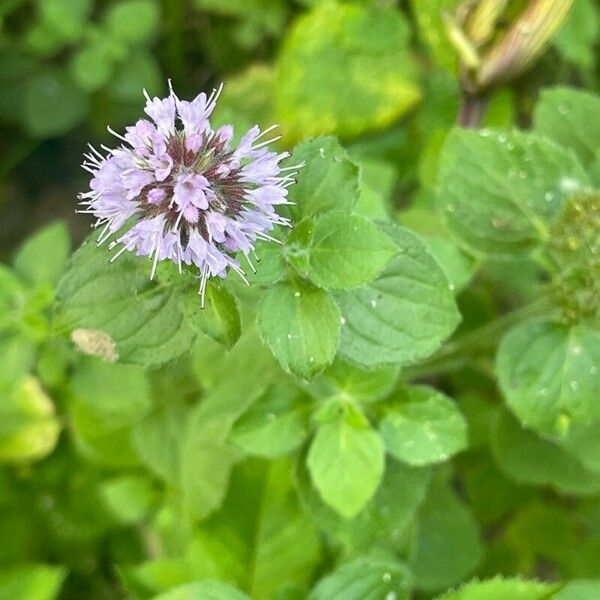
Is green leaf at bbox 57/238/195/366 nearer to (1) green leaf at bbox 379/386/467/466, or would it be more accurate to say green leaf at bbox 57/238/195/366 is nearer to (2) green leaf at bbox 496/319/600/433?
(1) green leaf at bbox 379/386/467/466

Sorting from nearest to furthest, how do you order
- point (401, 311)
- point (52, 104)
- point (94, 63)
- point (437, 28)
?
point (401, 311)
point (437, 28)
point (94, 63)
point (52, 104)

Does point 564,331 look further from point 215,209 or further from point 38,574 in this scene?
point 38,574

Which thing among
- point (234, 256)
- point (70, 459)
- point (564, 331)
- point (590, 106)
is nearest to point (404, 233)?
point (234, 256)

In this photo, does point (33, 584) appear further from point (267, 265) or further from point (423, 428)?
point (267, 265)

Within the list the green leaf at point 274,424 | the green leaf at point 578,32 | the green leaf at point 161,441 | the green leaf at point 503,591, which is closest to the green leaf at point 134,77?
the green leaf at point 161,441

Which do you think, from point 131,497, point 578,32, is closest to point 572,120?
point 578,32

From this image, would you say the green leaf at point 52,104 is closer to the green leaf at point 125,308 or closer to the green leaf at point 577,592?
the green leaf at point 125,308
